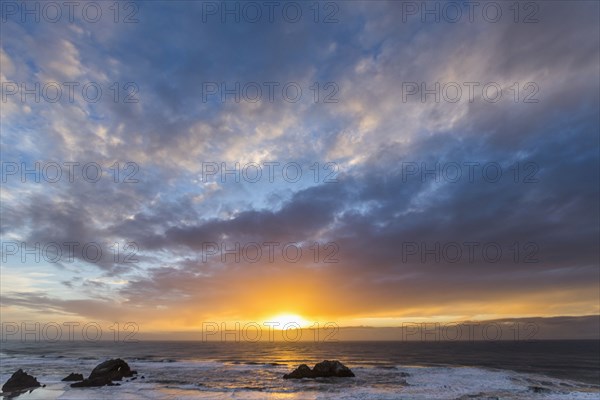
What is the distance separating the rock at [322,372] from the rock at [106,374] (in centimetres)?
2205

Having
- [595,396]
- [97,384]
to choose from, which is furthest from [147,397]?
[595,396]

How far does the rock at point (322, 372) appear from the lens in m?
50.3

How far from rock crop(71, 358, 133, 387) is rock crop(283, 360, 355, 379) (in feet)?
72.3

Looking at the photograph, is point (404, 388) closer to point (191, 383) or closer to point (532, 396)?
point (532, 396)

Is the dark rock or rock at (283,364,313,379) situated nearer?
the dark rock

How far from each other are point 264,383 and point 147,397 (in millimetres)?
15776

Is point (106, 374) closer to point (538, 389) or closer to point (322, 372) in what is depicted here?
point (322, 372)

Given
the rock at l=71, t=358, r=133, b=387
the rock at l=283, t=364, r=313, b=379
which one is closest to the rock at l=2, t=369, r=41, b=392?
the rock at l=71, t=358, r=133, b=387

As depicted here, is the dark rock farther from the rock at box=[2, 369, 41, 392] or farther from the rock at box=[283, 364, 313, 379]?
the rock at box=[2, 369, 41, 392]

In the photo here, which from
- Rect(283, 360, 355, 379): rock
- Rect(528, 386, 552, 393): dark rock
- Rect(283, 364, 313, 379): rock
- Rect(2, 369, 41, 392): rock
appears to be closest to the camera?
Rect(2, 369, 41, 392): rock

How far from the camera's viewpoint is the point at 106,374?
4772 centimetres

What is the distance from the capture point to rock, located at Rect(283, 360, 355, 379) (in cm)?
5031

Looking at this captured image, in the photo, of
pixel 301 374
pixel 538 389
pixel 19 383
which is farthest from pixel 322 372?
pixel 19 383

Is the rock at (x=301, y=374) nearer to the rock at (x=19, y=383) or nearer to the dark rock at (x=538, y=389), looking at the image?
the dark rock at (x=538, y=389)
